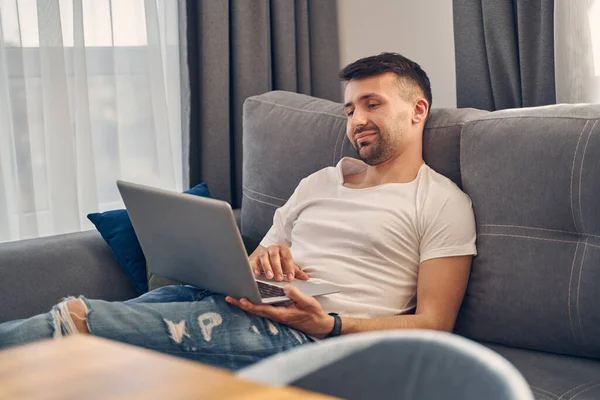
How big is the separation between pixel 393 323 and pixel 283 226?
22.7 inches

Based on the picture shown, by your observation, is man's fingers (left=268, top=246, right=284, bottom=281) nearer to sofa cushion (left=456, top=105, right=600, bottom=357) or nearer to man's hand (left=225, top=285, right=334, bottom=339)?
man's hand (left=225, top=285, right=334, bottom=339)

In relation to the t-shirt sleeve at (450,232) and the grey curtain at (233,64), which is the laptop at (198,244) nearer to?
the t-shirt sleeve at (450,232)

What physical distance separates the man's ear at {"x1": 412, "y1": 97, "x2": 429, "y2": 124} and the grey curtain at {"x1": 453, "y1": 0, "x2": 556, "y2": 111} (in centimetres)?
39

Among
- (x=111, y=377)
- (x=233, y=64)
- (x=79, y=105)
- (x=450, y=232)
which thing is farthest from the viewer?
(x=233, y=64)

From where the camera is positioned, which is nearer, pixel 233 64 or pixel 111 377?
pixel 111 377

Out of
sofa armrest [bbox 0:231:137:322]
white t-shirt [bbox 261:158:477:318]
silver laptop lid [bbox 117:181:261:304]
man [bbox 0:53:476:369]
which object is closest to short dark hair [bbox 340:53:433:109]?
man [bbox 0:53:476:369]

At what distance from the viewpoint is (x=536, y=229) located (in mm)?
1950

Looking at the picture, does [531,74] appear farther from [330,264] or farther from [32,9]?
[32,9]

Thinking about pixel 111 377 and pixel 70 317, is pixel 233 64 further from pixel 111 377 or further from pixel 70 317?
pixel 111 377

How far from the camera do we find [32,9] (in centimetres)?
275

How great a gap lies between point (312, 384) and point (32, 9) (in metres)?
2.11

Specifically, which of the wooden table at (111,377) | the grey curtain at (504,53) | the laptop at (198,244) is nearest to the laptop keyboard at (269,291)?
the laptop at (198,244)

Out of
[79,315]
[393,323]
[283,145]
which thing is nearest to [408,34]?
[283,145]

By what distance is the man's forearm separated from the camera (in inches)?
76.3
